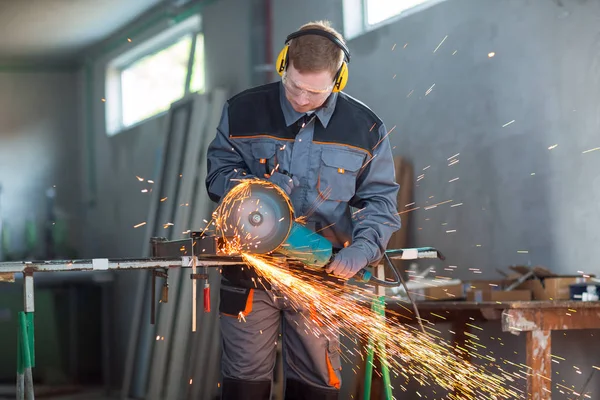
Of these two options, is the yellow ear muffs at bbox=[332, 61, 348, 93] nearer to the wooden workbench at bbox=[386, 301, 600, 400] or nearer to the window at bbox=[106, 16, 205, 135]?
the wooden workbench at bbox=[386, 301, 600, 400]

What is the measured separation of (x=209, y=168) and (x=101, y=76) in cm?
498

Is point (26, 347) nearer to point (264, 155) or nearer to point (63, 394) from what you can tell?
point (264, 155)

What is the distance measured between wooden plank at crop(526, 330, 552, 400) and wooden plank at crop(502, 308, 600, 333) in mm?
38

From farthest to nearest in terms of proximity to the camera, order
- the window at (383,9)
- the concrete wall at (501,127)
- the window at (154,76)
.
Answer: the window at (154,76) → the window at (383,9) → the concrete wall at (501,127)

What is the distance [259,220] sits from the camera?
2402mm

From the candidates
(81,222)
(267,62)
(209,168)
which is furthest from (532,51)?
(81,222)

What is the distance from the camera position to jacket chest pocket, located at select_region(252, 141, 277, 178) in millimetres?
2678

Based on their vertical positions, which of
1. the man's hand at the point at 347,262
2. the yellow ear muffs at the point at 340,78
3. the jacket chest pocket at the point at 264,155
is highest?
the yellow ear muffs at the point at 340,78

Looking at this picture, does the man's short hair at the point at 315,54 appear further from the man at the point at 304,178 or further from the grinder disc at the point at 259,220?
the grinder disc at the point at 259,220

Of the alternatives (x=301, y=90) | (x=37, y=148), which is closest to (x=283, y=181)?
(x=301, y=90)

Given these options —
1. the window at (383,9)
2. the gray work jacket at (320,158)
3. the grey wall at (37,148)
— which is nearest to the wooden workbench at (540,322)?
the gray work jacket at (320,158)

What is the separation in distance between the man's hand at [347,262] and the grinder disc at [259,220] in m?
0.22

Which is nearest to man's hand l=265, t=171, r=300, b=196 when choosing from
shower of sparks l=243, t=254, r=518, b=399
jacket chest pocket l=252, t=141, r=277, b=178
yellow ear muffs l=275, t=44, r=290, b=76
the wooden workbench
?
jacket chest pocket l=252, t=141, r=277, b=178

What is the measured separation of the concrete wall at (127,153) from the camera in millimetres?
5812
